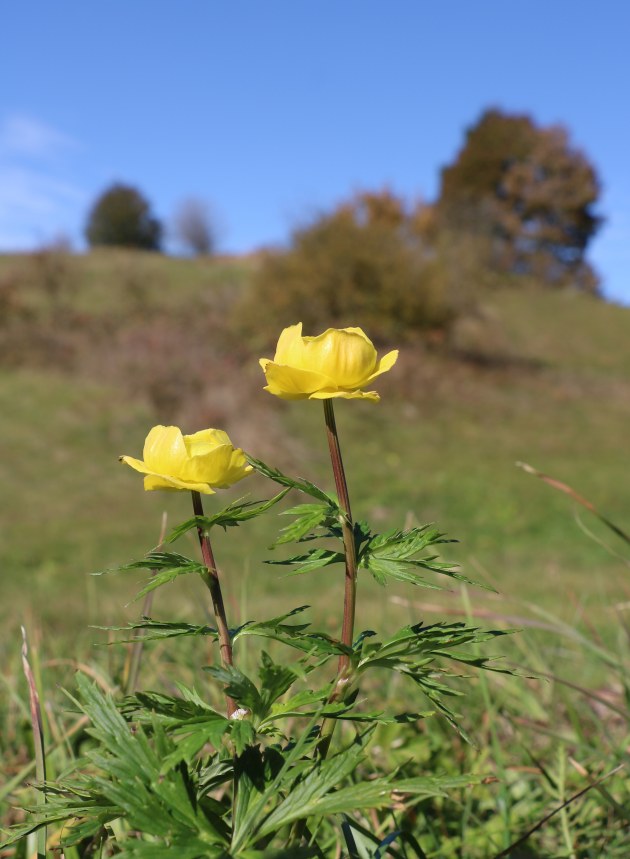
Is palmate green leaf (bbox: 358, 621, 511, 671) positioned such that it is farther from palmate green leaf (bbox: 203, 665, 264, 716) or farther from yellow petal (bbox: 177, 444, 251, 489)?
yellow petal (bbox: 177, 444, 251, 489)

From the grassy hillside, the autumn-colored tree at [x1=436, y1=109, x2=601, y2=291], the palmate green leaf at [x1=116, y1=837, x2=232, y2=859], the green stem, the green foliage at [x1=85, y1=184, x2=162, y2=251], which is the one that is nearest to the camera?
the palmate green leaf at [x1=116, y1=837, x2=232, y2=859]

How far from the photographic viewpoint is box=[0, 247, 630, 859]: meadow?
164cm

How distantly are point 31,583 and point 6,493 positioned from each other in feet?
8.60

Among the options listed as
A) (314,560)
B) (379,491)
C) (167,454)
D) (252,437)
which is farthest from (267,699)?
(252,437)

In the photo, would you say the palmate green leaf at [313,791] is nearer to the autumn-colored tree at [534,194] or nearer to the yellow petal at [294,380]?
the yellow petal at [294,380]

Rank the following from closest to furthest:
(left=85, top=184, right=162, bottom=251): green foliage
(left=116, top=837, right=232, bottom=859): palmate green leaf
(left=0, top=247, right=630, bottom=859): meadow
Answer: (left=116, top=837, right=232, bottom=859): palmate green leaf
(left=0, top=247, right=630, bottom=859): meadow
(left=85, top=184, right=162, bottom=251): green foliage

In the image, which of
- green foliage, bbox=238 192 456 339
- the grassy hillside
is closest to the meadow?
the grassy hillside

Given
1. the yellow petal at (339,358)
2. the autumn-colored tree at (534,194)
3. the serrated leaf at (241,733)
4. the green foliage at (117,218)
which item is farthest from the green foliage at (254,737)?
the green foliage at (117,218)

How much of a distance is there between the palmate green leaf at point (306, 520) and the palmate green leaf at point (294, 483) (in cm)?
1

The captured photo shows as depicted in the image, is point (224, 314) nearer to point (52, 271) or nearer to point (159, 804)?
point (52, 271)

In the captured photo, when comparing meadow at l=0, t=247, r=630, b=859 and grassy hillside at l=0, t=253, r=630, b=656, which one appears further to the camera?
grassy hillside at l=0, t=253, r=630, b=656

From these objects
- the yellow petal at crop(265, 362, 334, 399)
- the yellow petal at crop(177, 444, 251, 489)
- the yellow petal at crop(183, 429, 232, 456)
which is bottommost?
the yellow petal at crop(177, 444, 251, 489)

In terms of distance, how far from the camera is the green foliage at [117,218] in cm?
3541

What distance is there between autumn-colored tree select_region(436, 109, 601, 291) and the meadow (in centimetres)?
1205
